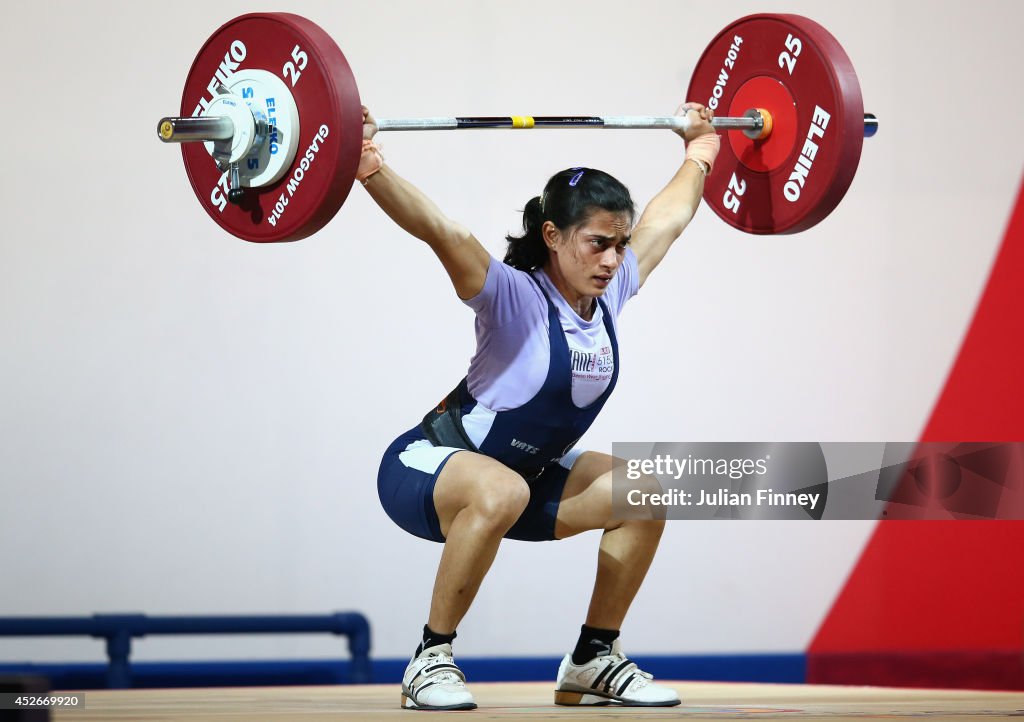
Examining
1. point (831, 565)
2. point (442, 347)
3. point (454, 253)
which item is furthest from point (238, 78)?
Answer: point (831, 565)

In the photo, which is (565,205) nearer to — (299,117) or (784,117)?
(299,117)

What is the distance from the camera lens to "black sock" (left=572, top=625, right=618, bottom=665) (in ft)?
8.77

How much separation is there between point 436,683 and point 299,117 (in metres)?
1.15

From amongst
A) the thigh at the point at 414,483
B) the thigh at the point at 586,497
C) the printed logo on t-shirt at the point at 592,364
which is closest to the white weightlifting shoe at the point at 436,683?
the thigh at the point at 414,483

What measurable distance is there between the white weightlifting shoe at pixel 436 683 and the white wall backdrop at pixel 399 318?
2.24 meters

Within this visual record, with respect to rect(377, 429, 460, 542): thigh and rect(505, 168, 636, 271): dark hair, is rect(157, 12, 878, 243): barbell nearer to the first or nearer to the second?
rect(505, 168, 636, 271): dark hair

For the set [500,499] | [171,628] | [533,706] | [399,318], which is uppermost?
[399,318]

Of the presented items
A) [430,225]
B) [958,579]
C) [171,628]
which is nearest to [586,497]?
[430,225]

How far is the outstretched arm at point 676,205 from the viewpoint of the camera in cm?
296

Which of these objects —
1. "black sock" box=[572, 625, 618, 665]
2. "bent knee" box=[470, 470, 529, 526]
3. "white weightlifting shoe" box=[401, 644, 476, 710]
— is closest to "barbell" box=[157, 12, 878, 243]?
"bent knee" box=[470, 470, 529, 526]

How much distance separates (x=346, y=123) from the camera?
243 cm

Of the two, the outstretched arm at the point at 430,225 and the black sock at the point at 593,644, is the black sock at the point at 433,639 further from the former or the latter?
the outstretched arm at the point at 430,225

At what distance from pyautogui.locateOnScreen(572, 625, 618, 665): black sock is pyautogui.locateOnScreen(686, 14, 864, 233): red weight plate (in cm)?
112

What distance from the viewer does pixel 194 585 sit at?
15.0 ft
